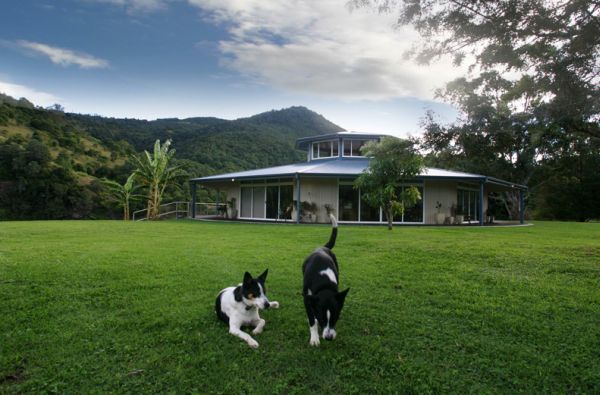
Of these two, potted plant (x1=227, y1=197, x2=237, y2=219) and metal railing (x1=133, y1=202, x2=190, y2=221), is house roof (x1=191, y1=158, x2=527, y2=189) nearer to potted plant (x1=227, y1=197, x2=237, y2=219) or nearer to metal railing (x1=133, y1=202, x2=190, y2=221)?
potted plant (x1=227, y1=197, x2=237, y2=219)

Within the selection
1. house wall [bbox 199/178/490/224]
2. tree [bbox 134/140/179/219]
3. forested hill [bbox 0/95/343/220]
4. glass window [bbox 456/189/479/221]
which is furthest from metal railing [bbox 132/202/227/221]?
glass window [bbox 456/189/479/221]

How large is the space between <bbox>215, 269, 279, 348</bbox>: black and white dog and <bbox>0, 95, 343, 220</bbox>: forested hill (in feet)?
80.8

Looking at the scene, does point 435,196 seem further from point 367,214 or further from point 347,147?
point 347,147

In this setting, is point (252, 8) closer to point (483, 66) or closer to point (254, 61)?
point (483, 66)

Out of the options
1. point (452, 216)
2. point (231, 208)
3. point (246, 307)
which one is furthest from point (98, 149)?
point (246, 307)

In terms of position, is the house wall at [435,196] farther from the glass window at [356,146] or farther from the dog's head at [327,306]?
the dog's head at [327,306]

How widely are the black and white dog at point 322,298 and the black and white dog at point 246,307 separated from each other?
0.43m

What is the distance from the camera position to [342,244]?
32.5 ft

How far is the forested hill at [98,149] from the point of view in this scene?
28938 millimetres

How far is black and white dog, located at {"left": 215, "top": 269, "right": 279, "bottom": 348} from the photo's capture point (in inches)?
135

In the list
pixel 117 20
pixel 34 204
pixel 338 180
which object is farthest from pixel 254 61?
pixel 34 204

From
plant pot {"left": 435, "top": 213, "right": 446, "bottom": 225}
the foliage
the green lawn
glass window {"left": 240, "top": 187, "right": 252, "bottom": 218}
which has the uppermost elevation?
the foliage

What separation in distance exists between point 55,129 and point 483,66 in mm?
42917

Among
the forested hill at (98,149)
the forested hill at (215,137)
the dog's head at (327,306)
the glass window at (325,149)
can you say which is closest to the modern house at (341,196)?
the glass window at (325,149)
